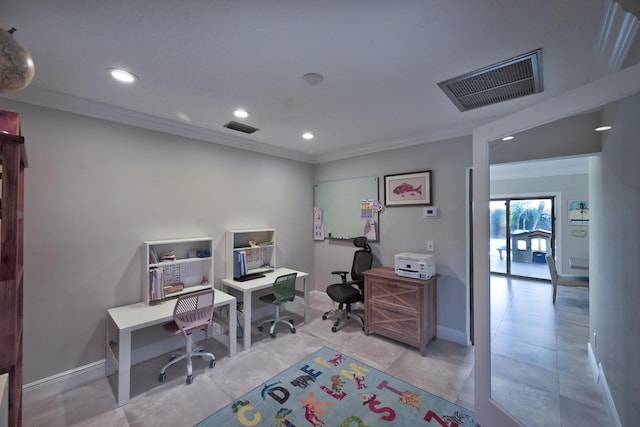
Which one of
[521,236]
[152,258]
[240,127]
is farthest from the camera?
[240,127]

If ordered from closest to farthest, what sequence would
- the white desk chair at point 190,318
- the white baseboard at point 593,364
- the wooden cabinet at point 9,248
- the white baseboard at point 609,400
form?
the wooden cabinet at point 9,248 → the white baseboard at point 609,400 → the white baseboard at point 593,364 → the white desk chair at point 190,318

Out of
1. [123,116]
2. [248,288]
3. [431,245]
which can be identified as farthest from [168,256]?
[431,245]

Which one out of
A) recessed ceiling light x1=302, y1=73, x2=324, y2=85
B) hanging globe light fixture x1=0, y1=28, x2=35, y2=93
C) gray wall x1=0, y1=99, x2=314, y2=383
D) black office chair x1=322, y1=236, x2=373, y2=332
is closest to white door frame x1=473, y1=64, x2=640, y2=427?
recessed ceiling light x1=302, y1=73, x2=324, y2=85

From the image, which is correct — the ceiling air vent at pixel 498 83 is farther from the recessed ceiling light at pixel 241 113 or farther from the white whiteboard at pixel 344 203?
the recessed ceiling light at pixel 241 113

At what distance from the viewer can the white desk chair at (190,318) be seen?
90.3 inches

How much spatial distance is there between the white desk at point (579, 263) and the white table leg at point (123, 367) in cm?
351

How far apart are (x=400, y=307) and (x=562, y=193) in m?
1.80

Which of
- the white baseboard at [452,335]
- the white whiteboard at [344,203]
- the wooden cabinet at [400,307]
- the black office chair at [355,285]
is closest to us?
the wooden cabinet at [400,307]

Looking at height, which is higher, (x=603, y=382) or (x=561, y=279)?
(x=561, y=279)

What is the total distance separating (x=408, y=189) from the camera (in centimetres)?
336

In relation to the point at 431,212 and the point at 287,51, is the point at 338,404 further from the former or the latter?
the point at 287,51

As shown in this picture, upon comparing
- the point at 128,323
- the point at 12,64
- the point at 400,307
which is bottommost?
the point at 400,307

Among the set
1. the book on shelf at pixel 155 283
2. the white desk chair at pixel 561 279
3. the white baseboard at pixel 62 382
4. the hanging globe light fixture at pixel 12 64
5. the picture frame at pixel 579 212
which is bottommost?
the white baseboard at pixel 62 382

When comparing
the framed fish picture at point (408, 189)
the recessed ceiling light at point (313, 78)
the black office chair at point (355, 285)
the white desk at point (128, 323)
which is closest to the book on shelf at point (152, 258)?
the white desk at point (128, 323)
